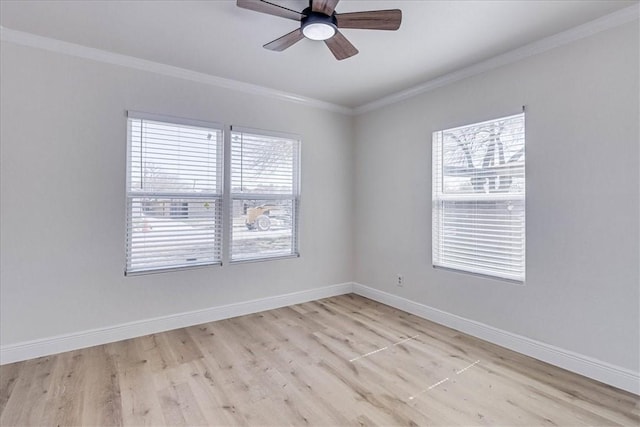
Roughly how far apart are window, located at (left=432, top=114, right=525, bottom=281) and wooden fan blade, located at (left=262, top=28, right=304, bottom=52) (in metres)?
1.90

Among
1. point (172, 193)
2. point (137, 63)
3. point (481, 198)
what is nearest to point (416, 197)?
point (481, 198)

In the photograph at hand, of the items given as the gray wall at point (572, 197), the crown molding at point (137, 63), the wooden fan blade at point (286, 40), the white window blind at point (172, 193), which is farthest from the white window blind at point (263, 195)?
the gray wall at point (572, 197)

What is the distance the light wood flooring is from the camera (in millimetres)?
1920

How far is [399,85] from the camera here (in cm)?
364

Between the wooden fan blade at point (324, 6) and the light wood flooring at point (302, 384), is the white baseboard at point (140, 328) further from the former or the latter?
the wooden fan blade at point (324, 6)

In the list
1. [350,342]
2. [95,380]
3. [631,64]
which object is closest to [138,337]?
[95,380]

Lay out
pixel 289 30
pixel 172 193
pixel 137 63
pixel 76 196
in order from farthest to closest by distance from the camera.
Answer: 1. pixel 172 193
2. pixel 137 63
3. pixel 76 196
4. pixel 289 30

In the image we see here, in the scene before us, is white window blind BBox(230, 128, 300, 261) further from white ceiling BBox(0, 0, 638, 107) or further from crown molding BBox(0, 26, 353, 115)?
white ceiling BBox(0, 0, 638, 107)

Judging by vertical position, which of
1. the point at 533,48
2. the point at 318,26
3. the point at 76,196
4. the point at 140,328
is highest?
the point at 533,48

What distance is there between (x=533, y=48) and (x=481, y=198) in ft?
4.28

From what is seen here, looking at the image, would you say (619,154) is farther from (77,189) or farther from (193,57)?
(77,189)

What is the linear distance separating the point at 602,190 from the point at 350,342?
2.30 meters

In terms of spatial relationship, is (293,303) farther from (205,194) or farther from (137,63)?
(137,63)

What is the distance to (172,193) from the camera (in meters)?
3.24
